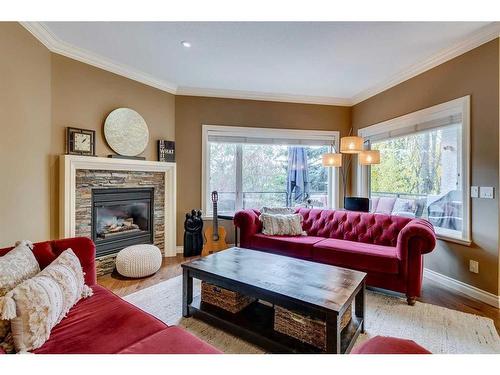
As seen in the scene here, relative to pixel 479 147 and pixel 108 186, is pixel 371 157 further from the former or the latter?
pixel 108 186

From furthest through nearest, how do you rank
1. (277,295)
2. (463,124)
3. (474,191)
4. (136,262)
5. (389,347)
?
(136,262) < (463,124) < (474,191) < (277,295) < (389,347)

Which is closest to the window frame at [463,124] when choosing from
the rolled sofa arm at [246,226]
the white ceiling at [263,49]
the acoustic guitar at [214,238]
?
the white ceiling at [263,49]

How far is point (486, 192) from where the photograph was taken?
248 cm

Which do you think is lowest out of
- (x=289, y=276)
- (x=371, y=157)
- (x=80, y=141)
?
(x=289, y=276)

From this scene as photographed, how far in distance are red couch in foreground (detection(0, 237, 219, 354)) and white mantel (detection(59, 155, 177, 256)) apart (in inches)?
54.6

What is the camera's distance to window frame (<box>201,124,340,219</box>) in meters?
4.18

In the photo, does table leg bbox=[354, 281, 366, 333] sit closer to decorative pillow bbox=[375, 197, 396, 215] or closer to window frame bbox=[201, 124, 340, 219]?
decorative pillow bbox=[375, 197, 396, 215]

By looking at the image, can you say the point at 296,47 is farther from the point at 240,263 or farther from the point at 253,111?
the point at 240,263

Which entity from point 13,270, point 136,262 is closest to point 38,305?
point 13,270

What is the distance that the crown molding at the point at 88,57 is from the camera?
2.51 meters

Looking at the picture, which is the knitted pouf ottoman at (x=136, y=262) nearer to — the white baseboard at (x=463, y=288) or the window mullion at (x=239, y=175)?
the window mullion at (x=239, y=175)

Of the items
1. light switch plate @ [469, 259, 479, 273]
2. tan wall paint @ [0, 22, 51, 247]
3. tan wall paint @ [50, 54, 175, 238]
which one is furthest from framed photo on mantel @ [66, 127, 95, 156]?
light switch plate @ [469, 259, 479, 273]

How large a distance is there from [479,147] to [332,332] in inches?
98.5
